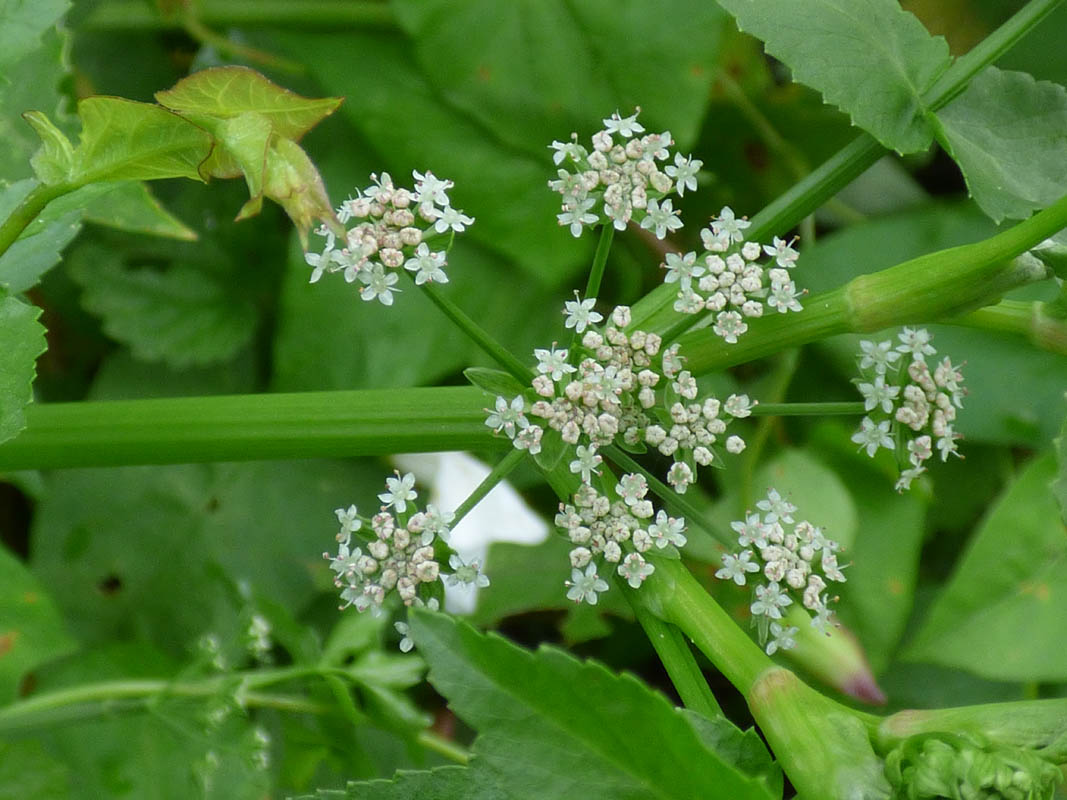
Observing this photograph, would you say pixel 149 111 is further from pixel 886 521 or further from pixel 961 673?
pixel 961 673

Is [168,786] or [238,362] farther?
[238,362]

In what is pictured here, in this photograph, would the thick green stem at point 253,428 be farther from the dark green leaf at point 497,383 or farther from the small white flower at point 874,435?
the small white flower at point 874,435

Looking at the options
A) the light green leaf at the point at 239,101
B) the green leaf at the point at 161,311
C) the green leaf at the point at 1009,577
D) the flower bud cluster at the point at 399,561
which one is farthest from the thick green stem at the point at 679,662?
the green leaf at the point at 161,311

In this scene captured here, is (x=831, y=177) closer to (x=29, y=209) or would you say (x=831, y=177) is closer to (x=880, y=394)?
(x=880, y=394)

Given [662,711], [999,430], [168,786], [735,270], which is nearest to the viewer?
[662,711]

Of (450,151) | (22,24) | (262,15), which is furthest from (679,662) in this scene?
(262,15)

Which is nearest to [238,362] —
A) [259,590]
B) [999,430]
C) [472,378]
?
[259,590]

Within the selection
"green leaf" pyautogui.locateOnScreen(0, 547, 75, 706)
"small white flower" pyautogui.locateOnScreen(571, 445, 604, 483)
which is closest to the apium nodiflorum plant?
"small white flower" pyautogui.locateOnScreen(571, 445, 604, 483)
